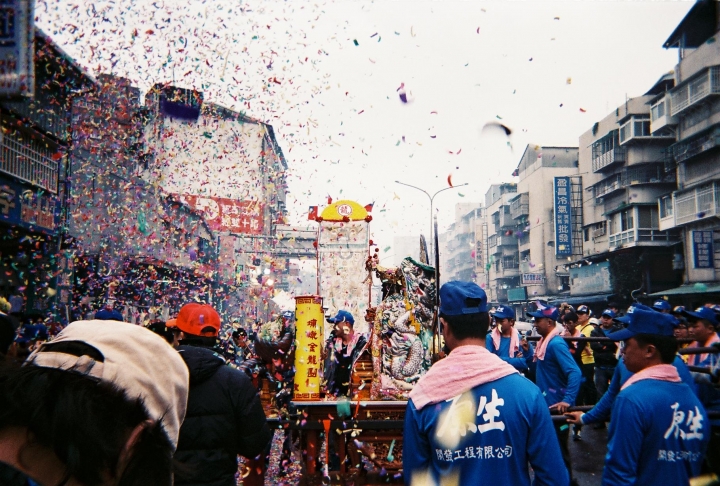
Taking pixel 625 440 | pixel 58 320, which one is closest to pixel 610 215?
pixel 58 320

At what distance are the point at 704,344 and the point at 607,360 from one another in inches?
204

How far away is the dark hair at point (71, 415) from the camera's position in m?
1.03

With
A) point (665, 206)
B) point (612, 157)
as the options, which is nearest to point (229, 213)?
point (612, 157)

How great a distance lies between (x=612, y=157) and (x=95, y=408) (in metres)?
40.5

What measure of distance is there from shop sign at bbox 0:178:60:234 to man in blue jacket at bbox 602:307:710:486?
1376 centimetres

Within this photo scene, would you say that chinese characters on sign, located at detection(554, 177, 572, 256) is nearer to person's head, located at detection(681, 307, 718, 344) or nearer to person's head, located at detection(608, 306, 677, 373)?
person's head, located at detection(681, 307, 718, 344)

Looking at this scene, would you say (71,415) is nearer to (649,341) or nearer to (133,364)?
(133,364)

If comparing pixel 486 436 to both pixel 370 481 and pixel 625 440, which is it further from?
pixel 370 481

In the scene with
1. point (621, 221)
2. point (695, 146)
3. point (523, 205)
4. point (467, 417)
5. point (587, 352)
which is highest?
point (523, 205)

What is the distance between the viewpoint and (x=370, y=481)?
248 inches

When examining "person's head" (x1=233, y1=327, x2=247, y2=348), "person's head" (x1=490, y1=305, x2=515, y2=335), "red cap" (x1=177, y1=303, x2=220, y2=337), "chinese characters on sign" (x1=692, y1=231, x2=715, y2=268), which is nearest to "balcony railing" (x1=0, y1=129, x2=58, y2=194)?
"person's head" (x1=233, y1=327, x2=247, y2=348)

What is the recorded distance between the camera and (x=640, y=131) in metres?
34.5

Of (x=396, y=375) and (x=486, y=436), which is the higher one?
(x=486, y=436)

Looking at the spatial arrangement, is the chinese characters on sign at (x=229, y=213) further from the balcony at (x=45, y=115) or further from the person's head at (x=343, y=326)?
the person's head at (x=343, y=326)
